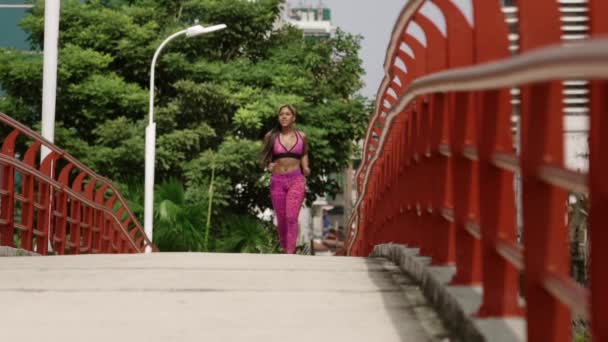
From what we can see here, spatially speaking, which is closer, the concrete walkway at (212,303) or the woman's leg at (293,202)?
the concrete walkway at (212,303)

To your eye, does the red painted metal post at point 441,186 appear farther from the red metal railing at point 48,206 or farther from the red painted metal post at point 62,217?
the red painted metal post at point 62,217

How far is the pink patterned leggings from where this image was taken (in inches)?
480

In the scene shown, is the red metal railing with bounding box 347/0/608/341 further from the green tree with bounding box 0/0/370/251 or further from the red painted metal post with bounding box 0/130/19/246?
the green tree with bounding box 0/0/370/251

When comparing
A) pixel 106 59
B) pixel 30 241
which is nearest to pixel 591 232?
pixel 30 241

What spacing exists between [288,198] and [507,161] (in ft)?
28.5

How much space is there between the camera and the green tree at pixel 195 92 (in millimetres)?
31359

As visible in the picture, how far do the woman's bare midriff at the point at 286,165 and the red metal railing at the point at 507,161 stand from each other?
565 centimetres

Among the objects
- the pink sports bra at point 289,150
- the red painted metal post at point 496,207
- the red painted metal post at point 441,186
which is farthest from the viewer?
the pink sports bra at point 289,150

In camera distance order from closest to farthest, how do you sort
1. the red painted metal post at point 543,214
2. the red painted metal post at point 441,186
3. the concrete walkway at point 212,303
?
the red painted metal post at point 543,214, the concrete walkway at point 212,303, the red painted metal post at point 441,186

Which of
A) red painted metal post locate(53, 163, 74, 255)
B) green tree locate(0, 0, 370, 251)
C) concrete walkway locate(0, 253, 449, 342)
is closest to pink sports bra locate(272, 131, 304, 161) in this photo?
A: red painted metal post locate(53, 163, 74, 255)

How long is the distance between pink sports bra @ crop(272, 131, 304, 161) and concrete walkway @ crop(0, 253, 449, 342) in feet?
14.5

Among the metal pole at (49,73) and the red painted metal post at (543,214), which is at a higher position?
the metal pole at (49,73)

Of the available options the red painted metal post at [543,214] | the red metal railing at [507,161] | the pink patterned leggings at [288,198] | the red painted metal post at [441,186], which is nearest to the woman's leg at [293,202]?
the pink patterned leggings at [288,198]

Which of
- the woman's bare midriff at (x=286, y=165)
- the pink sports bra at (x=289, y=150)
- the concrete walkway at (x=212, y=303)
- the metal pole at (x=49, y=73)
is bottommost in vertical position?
the concrete walkway at (x=212, y=303)
